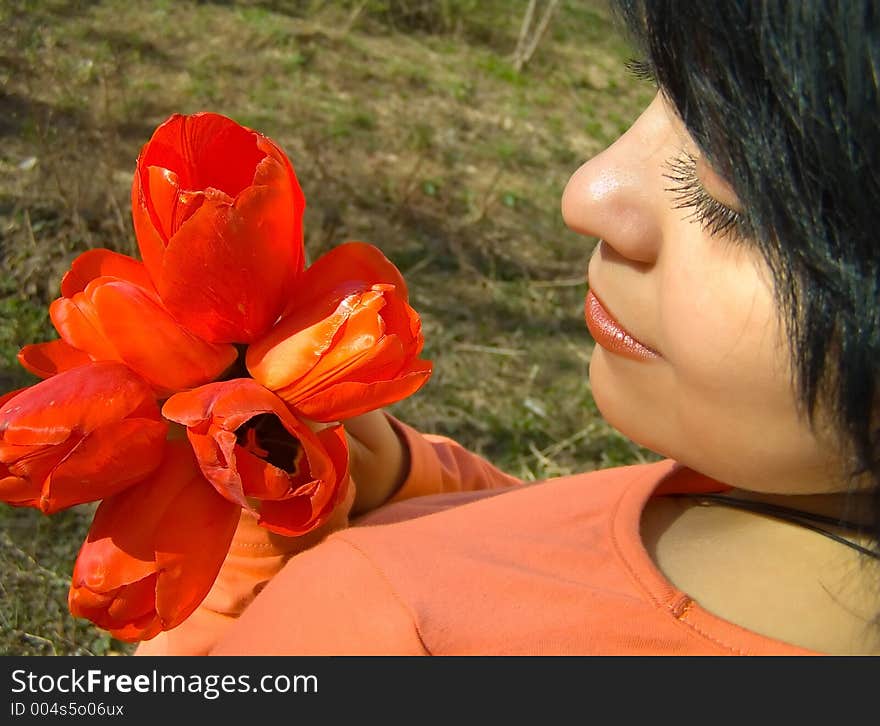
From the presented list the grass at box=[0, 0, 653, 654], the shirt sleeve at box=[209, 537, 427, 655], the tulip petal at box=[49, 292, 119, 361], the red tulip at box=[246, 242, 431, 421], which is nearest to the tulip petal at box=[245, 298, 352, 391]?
the red tulip at box=[246, 242, 431, 421]

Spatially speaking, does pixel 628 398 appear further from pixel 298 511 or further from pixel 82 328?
pixel 82 328

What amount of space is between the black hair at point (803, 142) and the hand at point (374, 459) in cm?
50

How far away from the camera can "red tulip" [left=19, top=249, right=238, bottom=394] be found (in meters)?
0.74

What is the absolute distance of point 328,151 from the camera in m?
2.70

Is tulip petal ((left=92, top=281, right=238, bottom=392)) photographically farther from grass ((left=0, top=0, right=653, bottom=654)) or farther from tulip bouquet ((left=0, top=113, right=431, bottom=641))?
grass ((left=0, top=0, right=653, bottom=654))

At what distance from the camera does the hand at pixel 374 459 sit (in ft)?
3.51

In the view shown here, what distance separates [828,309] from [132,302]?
0.47m

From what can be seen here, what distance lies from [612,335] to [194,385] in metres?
0.31

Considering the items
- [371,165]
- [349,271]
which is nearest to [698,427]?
[349,271]

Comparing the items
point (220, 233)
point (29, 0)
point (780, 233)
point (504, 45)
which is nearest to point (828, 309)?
point (780, 233)

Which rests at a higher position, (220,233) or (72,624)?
(220,233)

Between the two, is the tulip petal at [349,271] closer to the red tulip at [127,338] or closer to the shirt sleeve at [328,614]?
the red tulip at [127,338]

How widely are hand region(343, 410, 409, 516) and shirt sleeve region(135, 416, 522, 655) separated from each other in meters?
0.01
